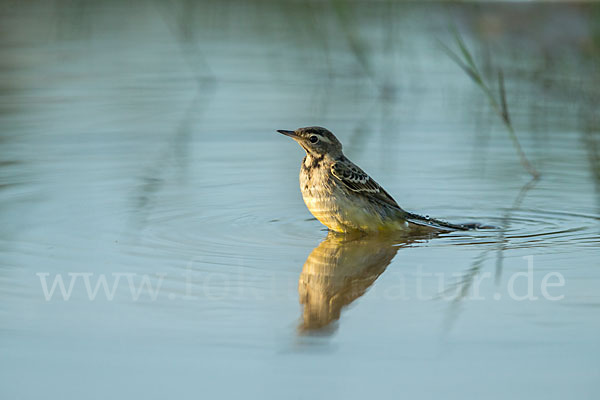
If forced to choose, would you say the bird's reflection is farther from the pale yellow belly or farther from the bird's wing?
the bird's wing

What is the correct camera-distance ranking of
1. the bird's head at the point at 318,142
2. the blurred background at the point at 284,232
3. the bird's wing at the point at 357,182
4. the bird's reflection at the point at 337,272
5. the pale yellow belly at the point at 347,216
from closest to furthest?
the blurred background at the point at 284,232 < the bird's reflection at the point at 337,272 < the pale yellow belly at the point at 347,216 < the bird's wing at the point at 357,182 < the bird's head at the point at 318,142

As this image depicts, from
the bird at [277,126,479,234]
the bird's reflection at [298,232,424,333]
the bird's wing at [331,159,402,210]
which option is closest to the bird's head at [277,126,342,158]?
the bird at [277,126,479,234]

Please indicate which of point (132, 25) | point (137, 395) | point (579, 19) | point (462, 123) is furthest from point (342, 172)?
point (132, 25)

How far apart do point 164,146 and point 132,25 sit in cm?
1179

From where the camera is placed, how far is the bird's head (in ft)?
21.5

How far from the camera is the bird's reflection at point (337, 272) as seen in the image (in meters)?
4.54

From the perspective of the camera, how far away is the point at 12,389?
11.8ft

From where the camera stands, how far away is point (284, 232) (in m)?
6.21

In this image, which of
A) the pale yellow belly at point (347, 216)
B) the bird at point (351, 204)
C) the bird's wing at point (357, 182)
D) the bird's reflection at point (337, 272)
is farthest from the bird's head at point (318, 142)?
the bird's reflection at point (337, 272)

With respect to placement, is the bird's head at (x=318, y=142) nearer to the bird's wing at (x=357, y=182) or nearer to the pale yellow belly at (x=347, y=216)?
the bird's wing at (x=357, y=182)

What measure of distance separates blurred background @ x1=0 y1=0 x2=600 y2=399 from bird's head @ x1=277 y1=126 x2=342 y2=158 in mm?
510

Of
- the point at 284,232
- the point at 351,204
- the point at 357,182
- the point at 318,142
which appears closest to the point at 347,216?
the point at 351,204

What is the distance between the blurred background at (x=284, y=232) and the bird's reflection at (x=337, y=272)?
2cm

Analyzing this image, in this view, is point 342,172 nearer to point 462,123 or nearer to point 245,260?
point 245,260
